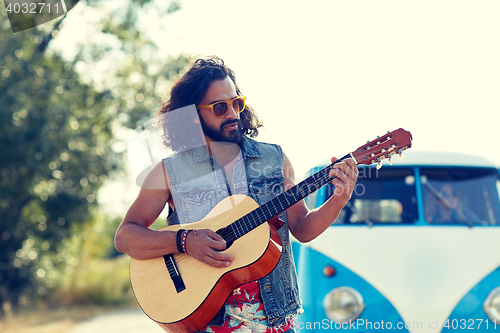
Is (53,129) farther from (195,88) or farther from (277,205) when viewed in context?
(277,205)

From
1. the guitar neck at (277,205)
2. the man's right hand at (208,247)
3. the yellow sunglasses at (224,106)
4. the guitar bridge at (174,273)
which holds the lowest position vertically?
the guitar bridge at (174,273)

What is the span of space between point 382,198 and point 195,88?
192 centimetres

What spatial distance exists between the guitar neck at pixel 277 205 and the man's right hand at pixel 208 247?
0.08 metres

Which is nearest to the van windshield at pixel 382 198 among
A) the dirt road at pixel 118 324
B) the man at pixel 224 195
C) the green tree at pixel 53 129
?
the man at pixel 224 195

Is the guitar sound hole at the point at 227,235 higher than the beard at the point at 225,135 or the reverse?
the reverse

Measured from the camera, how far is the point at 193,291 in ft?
6.77

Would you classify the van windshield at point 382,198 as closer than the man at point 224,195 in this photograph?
No

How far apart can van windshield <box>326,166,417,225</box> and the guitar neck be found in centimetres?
149

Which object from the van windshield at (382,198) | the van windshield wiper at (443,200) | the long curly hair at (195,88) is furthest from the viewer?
the van windshield at (382,198)

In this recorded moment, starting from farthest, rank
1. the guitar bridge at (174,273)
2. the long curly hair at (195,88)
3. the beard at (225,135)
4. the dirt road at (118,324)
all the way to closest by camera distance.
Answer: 1. the dirt road at (118,324)
2. the long curly hair at (195,88)
3. the beard at (225,135)
4. the guitar bridge at (174,273)

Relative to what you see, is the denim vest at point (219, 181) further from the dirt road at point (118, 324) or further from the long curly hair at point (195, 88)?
the dirt road at point (118, 324)

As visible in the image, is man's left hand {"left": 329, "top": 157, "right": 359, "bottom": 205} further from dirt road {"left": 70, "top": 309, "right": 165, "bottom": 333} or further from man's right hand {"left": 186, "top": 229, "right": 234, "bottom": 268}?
dirt road {"left": 70, "top": 309, "right": 165, "bottom": 333}

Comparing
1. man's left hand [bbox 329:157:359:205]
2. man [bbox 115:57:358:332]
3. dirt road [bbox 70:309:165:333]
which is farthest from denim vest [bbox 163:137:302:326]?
dirt road [bbox 70:309:165:333]

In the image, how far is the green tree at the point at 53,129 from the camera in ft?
31.2
